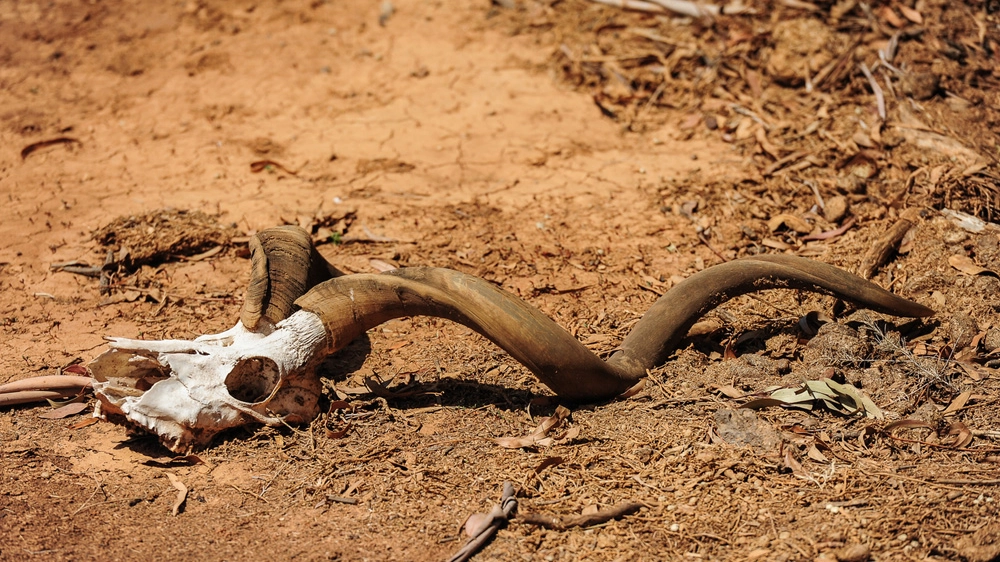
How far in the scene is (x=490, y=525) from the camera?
10.3 feet

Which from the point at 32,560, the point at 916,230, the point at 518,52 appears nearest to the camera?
the point at 32,560

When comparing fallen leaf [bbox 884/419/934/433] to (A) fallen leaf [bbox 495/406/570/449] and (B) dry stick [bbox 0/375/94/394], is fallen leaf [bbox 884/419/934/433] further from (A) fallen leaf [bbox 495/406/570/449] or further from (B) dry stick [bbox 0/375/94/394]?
(B) dry stick [bbox 0/375/94/394]

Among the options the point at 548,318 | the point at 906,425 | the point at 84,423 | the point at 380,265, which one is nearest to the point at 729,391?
the point at 906,425

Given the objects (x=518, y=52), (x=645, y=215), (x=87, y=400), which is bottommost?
(x=87, y=400)

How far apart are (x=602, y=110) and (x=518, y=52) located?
1.21 meters

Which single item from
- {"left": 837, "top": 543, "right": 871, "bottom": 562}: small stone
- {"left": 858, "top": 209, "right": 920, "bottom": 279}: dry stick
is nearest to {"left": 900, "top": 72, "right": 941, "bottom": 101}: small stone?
{"left": 858, "top": 209, "right": 920, "bottom": 279}: dry stick

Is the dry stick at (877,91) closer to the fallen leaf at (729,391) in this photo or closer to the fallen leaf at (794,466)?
the fallen leaf at (729,391)

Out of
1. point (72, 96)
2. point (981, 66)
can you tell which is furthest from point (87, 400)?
point (981, 66)

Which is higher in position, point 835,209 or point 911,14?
point 911,14

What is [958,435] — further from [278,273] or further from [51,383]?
[51,383]

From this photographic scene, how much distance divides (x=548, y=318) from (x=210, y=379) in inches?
59.3

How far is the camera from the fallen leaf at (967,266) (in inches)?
171

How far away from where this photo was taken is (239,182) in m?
5.93

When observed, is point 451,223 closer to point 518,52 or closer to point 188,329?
point 188,329
